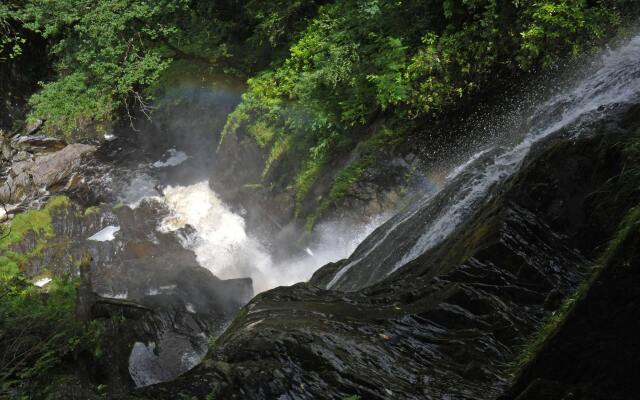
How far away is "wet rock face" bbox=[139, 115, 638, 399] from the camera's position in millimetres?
4008

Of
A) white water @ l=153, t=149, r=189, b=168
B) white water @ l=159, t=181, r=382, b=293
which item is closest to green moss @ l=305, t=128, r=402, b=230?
white water @ l=159, t=181, r=382, b=293

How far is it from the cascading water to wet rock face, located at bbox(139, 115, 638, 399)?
0.96 metres

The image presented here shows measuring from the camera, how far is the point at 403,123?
10234 mm

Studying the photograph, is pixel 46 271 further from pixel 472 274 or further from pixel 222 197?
pixel 472 274

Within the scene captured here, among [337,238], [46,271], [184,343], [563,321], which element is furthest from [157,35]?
[563,321]

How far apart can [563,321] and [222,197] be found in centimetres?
1245

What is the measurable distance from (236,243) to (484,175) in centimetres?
784

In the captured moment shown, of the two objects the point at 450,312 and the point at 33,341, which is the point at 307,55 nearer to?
the point at 33,341

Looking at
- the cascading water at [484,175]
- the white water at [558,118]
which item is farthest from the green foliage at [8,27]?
the white water at [558,118]

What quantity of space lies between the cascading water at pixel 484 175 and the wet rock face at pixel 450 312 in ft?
3.14

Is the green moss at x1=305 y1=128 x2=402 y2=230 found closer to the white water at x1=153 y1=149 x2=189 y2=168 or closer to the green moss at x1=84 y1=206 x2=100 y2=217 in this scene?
the green moss at x1=84 y1=206 x2=100 y2=217

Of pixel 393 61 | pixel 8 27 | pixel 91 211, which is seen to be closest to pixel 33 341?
pixel 393 61

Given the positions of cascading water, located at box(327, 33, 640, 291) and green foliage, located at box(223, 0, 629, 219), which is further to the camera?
green foliage, located at box(223, 0, 629, 219)

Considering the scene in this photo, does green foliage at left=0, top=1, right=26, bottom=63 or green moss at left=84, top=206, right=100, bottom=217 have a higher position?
green foliage at left=0, top=1, right=26, bottom=63
